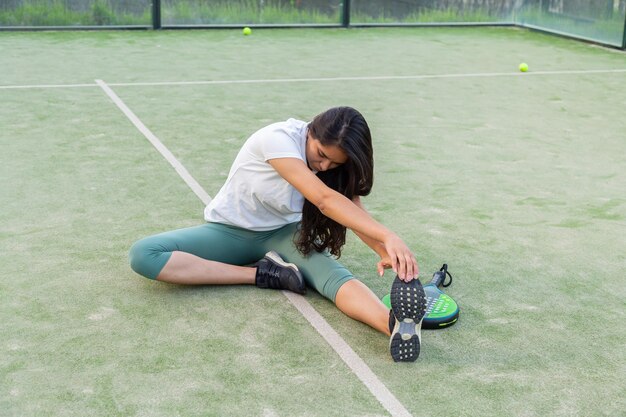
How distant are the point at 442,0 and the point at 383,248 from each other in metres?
9.86

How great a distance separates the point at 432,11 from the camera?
42.0ft

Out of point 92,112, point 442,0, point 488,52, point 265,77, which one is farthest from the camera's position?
point 442,0

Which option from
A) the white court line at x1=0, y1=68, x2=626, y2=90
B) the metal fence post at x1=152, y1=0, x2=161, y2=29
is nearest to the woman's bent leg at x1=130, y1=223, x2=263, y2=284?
the white court line at x1=0, y1=68, x2=626, y2=90

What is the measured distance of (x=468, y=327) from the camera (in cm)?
343

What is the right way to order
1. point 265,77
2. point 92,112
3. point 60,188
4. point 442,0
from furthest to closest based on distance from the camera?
point 442,0
point 265,77
point 92,112
point 60,188

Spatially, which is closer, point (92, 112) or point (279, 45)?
point (92, 112)

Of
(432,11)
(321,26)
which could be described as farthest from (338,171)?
(432,11)

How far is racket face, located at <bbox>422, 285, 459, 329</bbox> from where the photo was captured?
3.39 meters

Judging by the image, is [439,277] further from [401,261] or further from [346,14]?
[346,14]

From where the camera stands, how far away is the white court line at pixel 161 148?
5027mm

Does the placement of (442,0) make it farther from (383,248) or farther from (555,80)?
(383,248)

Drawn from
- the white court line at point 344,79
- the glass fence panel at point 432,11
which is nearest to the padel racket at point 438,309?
the white court line at point 344,79

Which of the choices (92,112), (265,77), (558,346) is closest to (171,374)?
(558,346)

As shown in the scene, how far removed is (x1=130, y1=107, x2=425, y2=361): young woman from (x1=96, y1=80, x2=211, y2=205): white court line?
1113 mm
